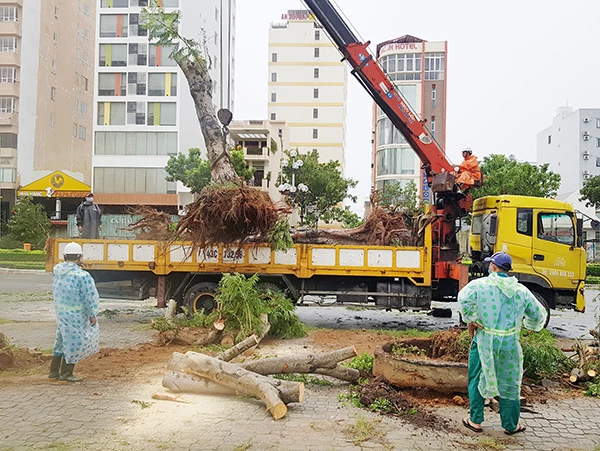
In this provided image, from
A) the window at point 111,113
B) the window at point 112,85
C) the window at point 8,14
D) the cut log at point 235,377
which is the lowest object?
the cut log at point 235,377

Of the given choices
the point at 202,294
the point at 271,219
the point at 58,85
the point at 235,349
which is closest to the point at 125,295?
the point at 202,294

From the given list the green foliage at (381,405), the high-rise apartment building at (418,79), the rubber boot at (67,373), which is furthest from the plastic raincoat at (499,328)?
the high-rise apartment building at (418,79)

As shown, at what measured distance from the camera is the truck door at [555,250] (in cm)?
1053

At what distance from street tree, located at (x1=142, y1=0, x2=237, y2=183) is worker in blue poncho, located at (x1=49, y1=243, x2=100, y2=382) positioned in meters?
5.56

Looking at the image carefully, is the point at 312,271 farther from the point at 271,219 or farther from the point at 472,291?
the point at 472,291

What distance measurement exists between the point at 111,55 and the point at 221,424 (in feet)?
151

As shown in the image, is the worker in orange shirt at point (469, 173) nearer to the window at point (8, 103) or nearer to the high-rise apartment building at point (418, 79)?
the window at point (8, 103)

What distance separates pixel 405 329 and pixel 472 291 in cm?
612

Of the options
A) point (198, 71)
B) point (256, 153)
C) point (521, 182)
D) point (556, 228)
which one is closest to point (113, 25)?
point (256, 153)

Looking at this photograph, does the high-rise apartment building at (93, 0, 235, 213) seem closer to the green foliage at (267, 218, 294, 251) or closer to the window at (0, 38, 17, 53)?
the window at (0, 38, 17, 53)

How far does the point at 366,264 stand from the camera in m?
10.7

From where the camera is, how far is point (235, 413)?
18.2 ft

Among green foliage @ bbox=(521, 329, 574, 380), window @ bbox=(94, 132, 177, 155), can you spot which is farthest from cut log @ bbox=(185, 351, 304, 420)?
window @ bbox=(94, 132, 177, 155)

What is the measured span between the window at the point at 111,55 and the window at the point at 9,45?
7651 millimetres
